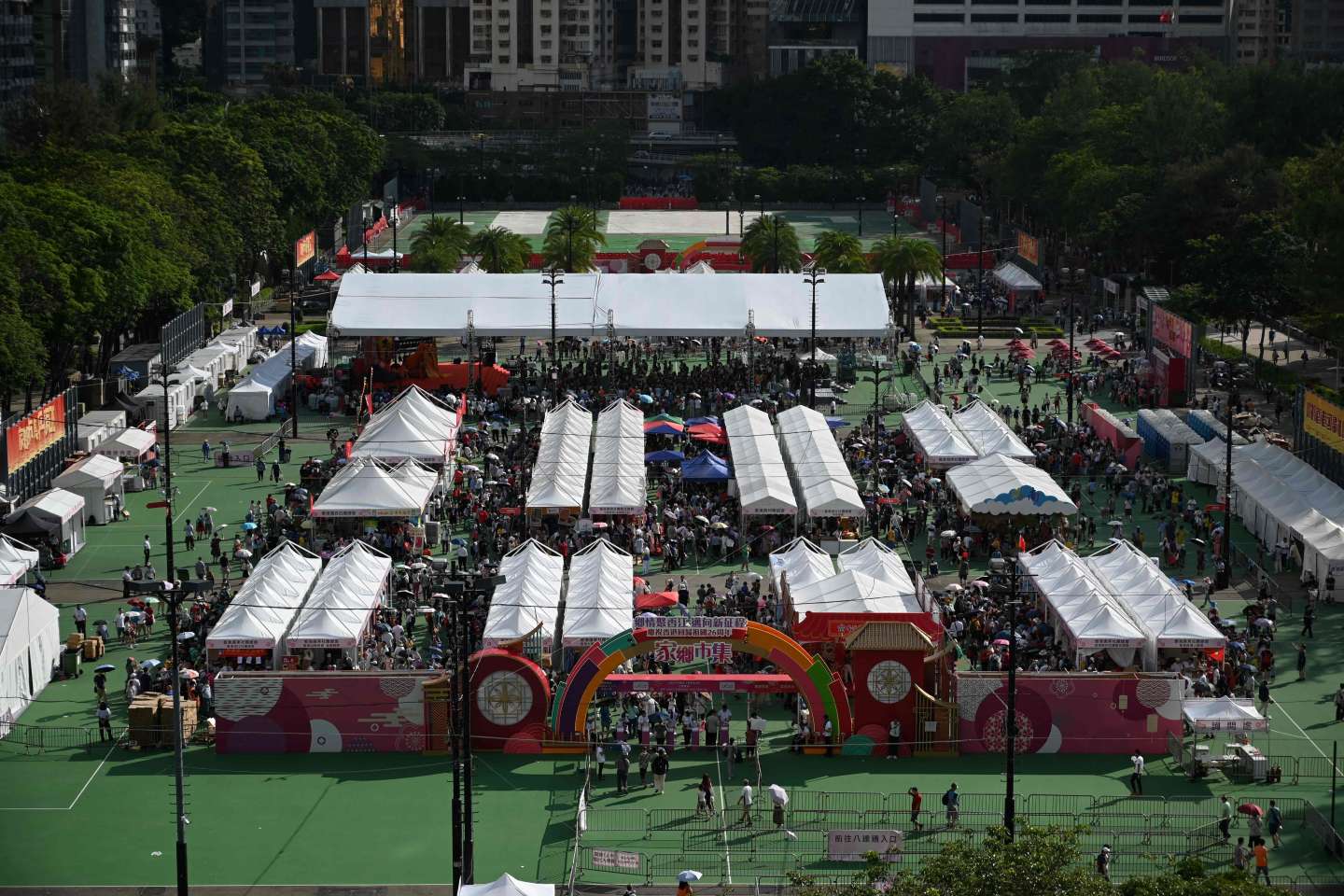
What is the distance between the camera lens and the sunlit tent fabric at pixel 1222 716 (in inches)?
1813

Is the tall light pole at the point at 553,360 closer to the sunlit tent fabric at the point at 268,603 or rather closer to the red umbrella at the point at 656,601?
the sunlit tent fabric at the point at 268,603

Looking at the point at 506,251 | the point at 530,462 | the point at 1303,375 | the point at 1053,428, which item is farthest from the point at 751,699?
the point at 506,251

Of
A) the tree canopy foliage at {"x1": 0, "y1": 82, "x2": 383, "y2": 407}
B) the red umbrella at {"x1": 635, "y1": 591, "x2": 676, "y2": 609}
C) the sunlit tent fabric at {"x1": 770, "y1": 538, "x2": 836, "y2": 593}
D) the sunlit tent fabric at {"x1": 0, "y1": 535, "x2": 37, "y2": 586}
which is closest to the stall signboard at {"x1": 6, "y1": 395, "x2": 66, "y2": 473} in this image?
the tree canopy foliage at {"x1": 0, "y1": 82, "x2": 383, "y2": 407}

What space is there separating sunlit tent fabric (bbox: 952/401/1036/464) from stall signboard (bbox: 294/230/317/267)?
170 feet

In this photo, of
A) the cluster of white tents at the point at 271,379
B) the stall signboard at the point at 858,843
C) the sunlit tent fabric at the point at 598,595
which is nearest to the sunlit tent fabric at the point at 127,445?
the cluster of white tents at the point at 271,379

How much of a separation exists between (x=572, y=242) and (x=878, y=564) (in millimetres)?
56288

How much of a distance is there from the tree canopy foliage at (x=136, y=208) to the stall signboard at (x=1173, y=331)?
4090 cm

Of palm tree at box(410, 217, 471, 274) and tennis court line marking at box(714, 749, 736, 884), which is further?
palm tree at box(410, 217, 471, 274)

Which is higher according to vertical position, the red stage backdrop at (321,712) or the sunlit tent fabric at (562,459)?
the sunlit tent fabric at (562,459)

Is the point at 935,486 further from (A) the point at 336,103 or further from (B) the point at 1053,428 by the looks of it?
(A) the point at 336,103

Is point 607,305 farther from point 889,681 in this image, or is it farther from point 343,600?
point 889,681

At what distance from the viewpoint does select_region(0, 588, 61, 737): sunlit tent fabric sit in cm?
4816

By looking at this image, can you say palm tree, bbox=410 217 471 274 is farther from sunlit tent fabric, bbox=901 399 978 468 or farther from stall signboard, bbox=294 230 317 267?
sunlit tent fabric, bbox=901 399 978 468

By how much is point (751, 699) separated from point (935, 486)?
20.7m
